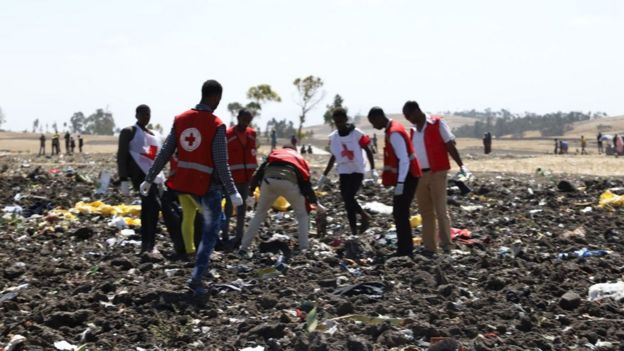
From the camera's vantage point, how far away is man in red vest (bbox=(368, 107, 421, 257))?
7.74m

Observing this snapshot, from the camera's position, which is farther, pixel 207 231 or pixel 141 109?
pixel 141 109

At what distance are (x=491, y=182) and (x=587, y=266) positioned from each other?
9.72 m

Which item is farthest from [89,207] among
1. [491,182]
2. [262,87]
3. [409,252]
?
[262,87]

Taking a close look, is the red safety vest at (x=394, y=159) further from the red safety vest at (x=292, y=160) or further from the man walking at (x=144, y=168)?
the man walking at (x=144, y=168)

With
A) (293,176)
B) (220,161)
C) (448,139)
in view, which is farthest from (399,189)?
(220,161)

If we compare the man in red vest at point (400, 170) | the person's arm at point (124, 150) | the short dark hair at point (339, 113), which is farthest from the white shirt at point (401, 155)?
the person's arm at point (124, 150)

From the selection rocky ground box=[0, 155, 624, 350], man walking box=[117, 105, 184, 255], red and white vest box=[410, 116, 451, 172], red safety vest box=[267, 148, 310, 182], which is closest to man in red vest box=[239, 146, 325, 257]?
red safety vest box=[267, 148, 310, 182]

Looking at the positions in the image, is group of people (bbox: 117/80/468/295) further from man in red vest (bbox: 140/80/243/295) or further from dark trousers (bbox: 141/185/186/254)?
man in red vest (bbox: 140/80/243/295)

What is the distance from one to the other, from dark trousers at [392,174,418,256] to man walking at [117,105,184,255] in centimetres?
218

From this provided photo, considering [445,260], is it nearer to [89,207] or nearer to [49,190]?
[89,207]

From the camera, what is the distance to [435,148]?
8.30 m

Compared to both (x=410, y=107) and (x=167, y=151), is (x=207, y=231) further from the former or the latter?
(x=410, y=107)

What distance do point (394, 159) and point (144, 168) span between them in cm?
252

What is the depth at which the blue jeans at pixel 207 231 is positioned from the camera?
20.9ft
